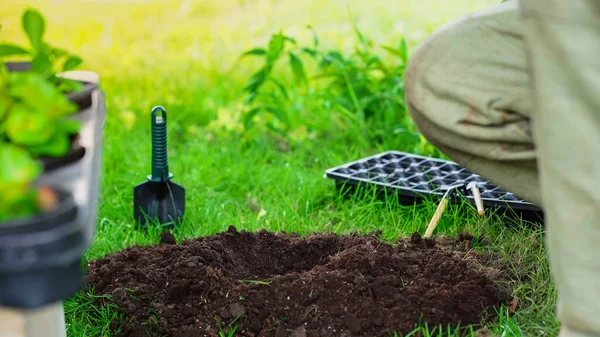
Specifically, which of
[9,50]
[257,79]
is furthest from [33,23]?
[257,79]

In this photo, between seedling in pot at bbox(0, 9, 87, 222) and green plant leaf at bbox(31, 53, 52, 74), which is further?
green plant leaf at bbox(31, 53, 52, 74)

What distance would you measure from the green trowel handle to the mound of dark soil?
1.78 feet

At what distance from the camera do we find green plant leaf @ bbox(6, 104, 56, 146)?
1375 mm

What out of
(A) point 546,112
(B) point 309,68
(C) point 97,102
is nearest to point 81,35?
(B) point 309,68

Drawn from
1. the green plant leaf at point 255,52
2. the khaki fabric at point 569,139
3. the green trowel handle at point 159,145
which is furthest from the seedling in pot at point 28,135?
the green plant leaf at point 255,52

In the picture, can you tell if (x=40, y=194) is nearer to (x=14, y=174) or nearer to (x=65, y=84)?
(x=14, y=174)

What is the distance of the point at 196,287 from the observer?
2.29 meters

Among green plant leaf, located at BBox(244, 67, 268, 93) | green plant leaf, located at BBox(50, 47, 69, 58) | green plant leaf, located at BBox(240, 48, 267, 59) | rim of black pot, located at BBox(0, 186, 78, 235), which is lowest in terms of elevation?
green plant leaf, located at BBox(244, 67, 268, 93)

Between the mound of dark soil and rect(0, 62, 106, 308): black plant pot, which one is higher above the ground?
rect(0, 62, 106, 308): black plant pot

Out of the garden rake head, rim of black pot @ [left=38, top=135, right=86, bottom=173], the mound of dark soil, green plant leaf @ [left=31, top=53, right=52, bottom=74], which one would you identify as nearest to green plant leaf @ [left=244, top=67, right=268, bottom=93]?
the garden rake head

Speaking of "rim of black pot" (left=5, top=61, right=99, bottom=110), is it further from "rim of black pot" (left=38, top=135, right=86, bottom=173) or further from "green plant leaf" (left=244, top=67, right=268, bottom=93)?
"green plant leaf" (left=244, top=67, right=268, bottom=93)

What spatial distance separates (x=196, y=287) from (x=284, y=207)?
104 centimetres

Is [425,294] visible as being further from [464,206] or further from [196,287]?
[464,206]

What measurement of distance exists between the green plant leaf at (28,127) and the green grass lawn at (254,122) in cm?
100
